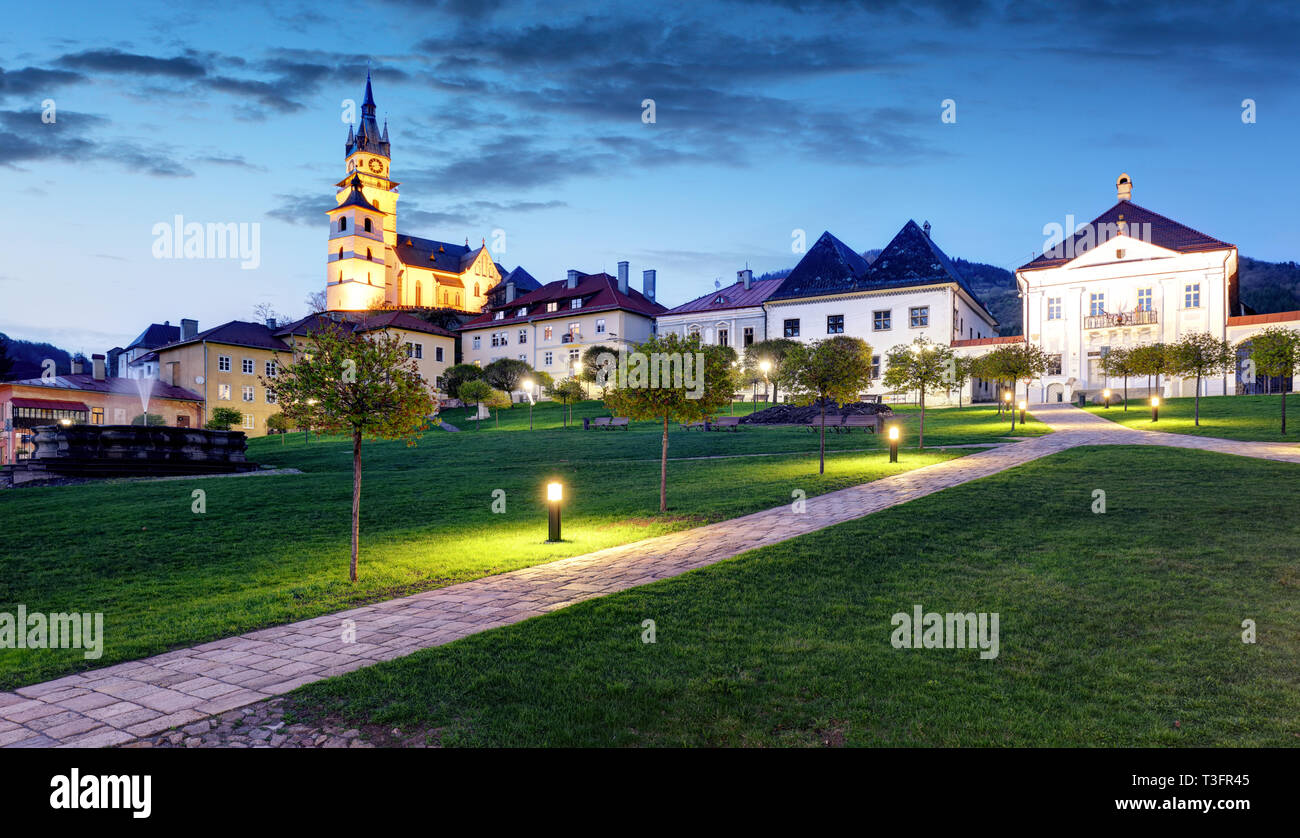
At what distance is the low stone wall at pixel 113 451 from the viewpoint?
22219 mm

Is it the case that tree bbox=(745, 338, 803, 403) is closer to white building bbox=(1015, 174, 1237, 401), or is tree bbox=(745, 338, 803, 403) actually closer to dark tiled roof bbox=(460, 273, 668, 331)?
dark tiled roof bbox=(460, 273, 668, 331)

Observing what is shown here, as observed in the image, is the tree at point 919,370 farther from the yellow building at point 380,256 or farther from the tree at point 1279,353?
the yellow building at point 380,256

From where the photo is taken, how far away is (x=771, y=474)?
18.5 meters

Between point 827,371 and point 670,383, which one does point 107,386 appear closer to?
point 670,383

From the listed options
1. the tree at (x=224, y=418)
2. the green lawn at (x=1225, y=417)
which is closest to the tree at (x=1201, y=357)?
the green lawn at (x=1225, y=417)

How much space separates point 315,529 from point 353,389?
5332mm

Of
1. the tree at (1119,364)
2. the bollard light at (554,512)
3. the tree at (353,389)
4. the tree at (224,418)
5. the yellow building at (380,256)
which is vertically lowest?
the bollard light at (554,512)

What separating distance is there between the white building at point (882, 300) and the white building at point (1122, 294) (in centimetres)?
521

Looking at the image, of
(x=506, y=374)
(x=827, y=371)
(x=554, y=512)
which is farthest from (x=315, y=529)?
(x=506, y=374)

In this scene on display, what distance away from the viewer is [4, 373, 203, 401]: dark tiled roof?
153ft

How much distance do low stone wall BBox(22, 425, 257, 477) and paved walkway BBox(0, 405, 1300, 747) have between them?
2025 centimetres

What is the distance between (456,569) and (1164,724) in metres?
8.02

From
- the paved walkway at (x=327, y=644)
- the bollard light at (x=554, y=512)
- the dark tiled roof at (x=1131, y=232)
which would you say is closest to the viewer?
the paved walkway at (x=327, y=644)

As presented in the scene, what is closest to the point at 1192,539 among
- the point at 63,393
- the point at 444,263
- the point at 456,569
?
the point at 456,569
